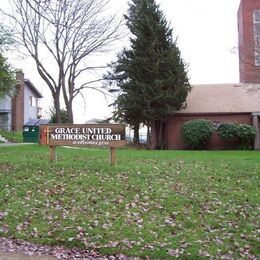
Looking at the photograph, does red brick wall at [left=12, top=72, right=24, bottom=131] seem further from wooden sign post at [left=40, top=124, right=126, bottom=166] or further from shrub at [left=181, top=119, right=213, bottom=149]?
wooden sign post at [left=40, top=124, right=126, bottom=166]

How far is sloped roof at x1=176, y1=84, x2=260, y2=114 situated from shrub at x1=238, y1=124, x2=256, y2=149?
2022 millimetres

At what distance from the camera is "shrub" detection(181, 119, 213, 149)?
88.7 feet

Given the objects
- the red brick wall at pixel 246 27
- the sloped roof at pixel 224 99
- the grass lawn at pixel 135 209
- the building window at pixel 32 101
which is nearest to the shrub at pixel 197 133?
the sloped roof at pixel 224 99

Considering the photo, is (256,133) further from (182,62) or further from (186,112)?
(182,62)

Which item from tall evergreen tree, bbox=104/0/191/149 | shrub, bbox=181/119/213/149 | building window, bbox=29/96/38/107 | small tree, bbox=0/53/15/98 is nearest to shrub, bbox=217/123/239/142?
shrub, bbox=181/119/213/149

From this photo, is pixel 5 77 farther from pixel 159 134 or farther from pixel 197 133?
pixel 197 133

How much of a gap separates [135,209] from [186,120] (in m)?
21.3

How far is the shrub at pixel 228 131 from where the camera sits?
88.3 feet

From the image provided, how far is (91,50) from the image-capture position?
32.5 meters

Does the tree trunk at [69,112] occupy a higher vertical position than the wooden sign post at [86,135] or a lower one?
higher

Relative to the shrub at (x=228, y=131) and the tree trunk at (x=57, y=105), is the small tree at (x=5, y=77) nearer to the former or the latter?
the tree trunk at (x=57, y=105)

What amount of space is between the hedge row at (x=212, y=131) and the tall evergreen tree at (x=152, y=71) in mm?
1750

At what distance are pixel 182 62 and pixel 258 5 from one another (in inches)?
531

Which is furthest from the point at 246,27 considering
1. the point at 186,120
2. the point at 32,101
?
the point at 32,101
